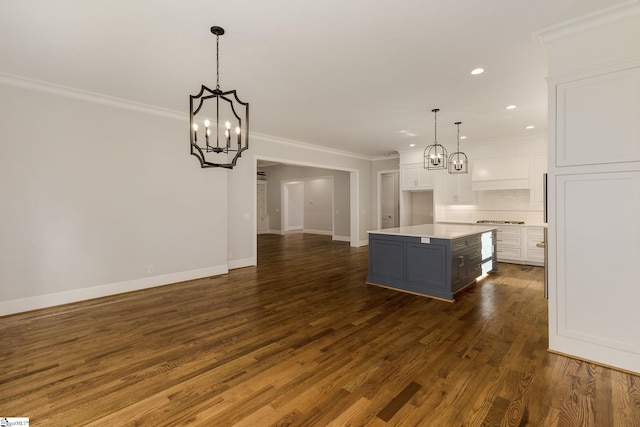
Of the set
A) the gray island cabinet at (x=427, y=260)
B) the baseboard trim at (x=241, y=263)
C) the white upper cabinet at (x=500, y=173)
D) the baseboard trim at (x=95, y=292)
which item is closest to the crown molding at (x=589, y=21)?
the gray island cabinet at (x=427, y=260)

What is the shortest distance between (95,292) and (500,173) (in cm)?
809

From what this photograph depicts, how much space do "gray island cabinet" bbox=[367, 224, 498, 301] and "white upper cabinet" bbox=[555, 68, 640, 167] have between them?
6.12ft

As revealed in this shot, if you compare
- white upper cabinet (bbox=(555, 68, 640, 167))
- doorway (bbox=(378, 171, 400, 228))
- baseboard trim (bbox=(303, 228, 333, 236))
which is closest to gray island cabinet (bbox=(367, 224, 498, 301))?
white upper cabinet (bbox=(555, 68, 640, 167))

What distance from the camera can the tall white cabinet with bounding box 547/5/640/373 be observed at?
240 centimetres

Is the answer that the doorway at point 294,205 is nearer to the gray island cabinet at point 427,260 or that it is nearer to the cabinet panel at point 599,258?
the gray island cabinet at point 427,260

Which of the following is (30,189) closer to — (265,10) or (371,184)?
(265,10)

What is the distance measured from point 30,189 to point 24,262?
0.92 meters

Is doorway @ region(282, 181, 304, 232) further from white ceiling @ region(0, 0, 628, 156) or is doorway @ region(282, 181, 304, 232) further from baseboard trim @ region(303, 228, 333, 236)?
white ceiling @ region(0, 0, 628, 156)

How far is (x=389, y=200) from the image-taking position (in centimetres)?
977

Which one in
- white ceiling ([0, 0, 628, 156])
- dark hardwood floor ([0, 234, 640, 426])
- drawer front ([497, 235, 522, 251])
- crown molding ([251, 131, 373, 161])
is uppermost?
crown molding ([251, 131, 373, 161])

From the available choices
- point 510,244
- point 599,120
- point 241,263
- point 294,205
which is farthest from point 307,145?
point 294,205

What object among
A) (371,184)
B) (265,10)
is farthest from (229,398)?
(371,184)

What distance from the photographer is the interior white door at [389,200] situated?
380 inches

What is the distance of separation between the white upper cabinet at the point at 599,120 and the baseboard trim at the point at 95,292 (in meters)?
5.38
